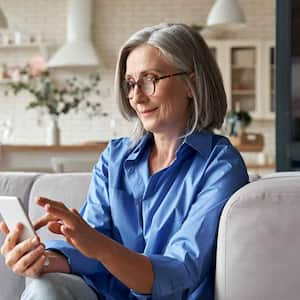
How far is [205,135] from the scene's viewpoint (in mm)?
1819

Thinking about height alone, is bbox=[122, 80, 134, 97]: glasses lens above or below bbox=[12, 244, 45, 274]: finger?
above

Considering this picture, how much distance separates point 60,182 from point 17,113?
21.1ft

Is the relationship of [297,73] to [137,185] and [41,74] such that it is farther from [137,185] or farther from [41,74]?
[41,74]

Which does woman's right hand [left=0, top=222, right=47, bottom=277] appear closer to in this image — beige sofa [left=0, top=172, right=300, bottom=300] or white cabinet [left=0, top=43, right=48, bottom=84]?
beige sofa [left=0, top=172, right=300, bottom=300]

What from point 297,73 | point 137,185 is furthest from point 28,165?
point 137,185

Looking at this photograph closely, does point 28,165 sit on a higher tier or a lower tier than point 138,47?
lower

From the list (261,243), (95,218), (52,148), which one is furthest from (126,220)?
(52,148)

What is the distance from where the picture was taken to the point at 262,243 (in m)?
1.50

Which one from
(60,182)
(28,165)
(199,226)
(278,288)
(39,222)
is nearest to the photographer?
(278,288)

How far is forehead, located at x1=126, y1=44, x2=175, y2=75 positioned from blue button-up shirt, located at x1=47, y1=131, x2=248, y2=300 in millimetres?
184

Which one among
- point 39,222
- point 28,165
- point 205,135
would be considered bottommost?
point 28,165

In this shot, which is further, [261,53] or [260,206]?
[261,53]

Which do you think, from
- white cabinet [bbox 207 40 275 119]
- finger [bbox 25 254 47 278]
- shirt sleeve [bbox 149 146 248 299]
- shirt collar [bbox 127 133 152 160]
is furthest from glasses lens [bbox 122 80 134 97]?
white cabinet [bbox 207 40 275 119]

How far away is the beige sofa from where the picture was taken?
148 centimetres
